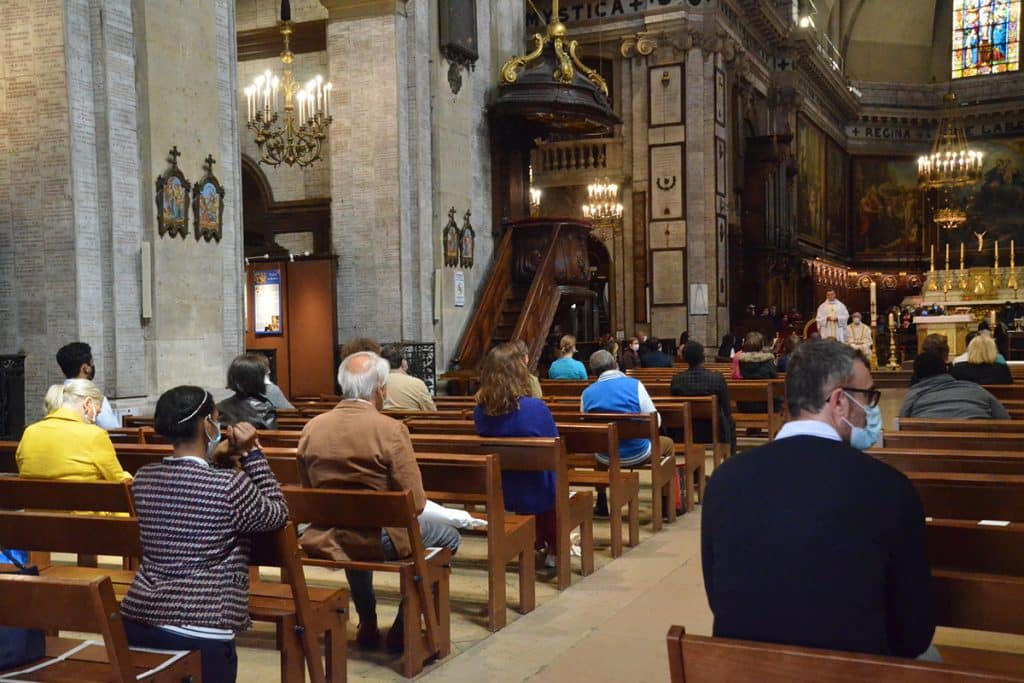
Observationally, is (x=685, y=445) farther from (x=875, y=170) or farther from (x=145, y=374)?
(x=875, y=170)

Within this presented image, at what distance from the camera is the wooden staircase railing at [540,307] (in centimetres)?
1454

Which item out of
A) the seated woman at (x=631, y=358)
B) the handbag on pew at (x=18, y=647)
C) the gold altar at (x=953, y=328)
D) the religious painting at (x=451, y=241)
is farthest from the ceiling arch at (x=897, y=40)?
the handbag on pew at (x=18, y=647)

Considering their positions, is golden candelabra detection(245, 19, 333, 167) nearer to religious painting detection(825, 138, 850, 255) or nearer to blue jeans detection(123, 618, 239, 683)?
blue jeans detection(123, 618, 239, 683)

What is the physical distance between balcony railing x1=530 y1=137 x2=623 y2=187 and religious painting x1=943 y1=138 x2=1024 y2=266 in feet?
65.1

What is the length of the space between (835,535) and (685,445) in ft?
19.3

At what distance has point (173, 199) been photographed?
9.85 meters

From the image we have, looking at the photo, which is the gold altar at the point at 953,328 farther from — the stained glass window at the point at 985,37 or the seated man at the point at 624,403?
the stained glass window at the point at 985,37

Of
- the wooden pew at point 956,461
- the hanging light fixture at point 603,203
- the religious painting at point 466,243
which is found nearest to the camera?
the wooden pew at point 956,461

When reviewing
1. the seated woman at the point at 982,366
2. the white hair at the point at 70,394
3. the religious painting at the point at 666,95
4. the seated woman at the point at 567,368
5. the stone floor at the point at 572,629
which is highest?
the religious painting at the point at 666,95

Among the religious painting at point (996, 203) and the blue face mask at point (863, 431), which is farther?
the religious painting at point (996, 203)

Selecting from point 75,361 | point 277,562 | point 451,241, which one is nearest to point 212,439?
point 277,562

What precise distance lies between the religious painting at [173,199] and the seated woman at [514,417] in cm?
524

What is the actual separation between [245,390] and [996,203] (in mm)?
37055

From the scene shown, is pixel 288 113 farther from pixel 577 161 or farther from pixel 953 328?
pixel 953 328
